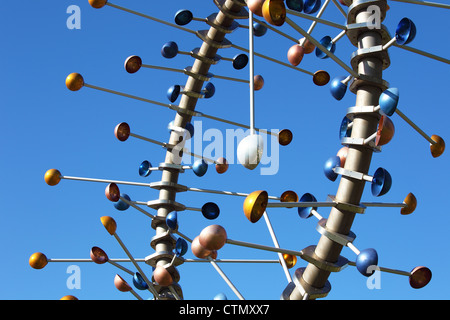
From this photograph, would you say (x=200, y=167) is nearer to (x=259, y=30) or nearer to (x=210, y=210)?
(x=210, y=210)

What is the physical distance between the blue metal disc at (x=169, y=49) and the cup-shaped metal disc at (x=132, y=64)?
0.54 m

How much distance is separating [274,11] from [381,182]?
197cm

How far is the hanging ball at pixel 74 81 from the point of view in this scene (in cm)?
958

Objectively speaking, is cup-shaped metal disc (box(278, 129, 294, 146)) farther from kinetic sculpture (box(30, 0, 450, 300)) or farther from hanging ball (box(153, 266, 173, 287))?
hanging ball (box(153, 266, 173, 287))

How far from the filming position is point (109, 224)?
712 cm

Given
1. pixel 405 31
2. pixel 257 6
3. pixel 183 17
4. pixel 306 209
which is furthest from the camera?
pixel 183 17

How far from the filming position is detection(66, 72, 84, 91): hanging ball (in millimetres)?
9578

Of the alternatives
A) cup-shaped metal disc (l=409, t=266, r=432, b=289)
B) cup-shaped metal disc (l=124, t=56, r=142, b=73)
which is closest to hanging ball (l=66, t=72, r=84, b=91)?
cup-shaped metal disc (l=124, t=56, r=142, b=73)

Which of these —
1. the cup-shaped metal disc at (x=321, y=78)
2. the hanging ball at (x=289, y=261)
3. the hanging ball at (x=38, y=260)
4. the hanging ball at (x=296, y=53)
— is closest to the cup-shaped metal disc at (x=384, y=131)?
the hanging ball at (x=296, y=53)

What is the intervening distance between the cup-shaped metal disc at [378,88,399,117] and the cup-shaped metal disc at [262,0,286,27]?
1.21 m

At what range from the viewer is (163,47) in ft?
33.5

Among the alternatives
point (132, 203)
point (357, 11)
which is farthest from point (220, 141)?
point (357, 11)

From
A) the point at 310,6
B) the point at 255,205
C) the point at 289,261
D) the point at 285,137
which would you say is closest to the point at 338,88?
the point at 310,6
